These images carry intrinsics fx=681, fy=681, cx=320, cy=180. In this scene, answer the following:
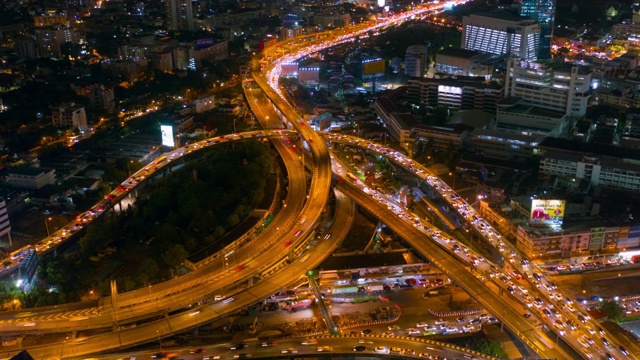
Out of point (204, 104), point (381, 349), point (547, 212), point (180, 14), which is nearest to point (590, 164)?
point (547, 212)

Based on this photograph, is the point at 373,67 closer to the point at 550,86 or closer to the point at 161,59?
the point at 550,86

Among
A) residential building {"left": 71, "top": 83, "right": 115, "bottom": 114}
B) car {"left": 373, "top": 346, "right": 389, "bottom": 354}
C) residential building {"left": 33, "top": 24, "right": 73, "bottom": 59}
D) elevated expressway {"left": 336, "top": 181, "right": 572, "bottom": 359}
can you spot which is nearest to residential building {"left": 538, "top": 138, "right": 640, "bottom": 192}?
elevated expressway {"left": 336, "top": 181, "right": 572, "bottom": 359}

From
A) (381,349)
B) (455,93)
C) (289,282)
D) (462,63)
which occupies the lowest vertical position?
(381,349)

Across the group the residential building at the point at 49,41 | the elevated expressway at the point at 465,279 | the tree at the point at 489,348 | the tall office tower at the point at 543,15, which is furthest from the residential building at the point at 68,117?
the tall office tower at the point at 543,15

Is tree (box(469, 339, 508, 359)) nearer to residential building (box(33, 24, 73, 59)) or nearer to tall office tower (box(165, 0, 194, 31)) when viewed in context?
residential building (box(33, 24, 73, 59))

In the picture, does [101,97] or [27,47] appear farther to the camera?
[27,47]

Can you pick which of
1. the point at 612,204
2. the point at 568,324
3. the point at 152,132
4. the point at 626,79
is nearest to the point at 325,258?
the point at 568,324
